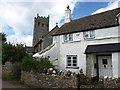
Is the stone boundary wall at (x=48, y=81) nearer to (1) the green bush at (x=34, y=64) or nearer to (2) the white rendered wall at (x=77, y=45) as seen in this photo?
(1) the green bush at (x=34, y=64)

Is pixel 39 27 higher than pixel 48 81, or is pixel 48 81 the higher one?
pixel 39 27

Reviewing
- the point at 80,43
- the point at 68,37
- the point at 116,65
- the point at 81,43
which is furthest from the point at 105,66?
the point at 68,37

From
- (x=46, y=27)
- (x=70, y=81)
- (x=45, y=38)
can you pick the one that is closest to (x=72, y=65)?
(x=70, y=81)

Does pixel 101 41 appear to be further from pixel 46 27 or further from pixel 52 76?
pixel 46 27

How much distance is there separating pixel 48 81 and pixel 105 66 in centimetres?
733

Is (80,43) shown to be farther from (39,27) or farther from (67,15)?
(39,27)

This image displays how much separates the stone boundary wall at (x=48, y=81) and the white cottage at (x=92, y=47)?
5.35m

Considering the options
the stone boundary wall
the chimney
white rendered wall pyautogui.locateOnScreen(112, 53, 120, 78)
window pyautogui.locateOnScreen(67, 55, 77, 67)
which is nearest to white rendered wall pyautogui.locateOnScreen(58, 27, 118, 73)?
window pyautogui.locateOnScreen(67, 55, 77, 67)

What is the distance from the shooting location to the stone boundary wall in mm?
15789

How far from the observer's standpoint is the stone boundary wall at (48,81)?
51.8 feet

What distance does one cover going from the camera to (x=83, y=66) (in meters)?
23.2

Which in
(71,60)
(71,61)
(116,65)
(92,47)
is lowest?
(116,65)

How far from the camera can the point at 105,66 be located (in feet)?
69.7

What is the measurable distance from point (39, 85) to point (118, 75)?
756 cm
